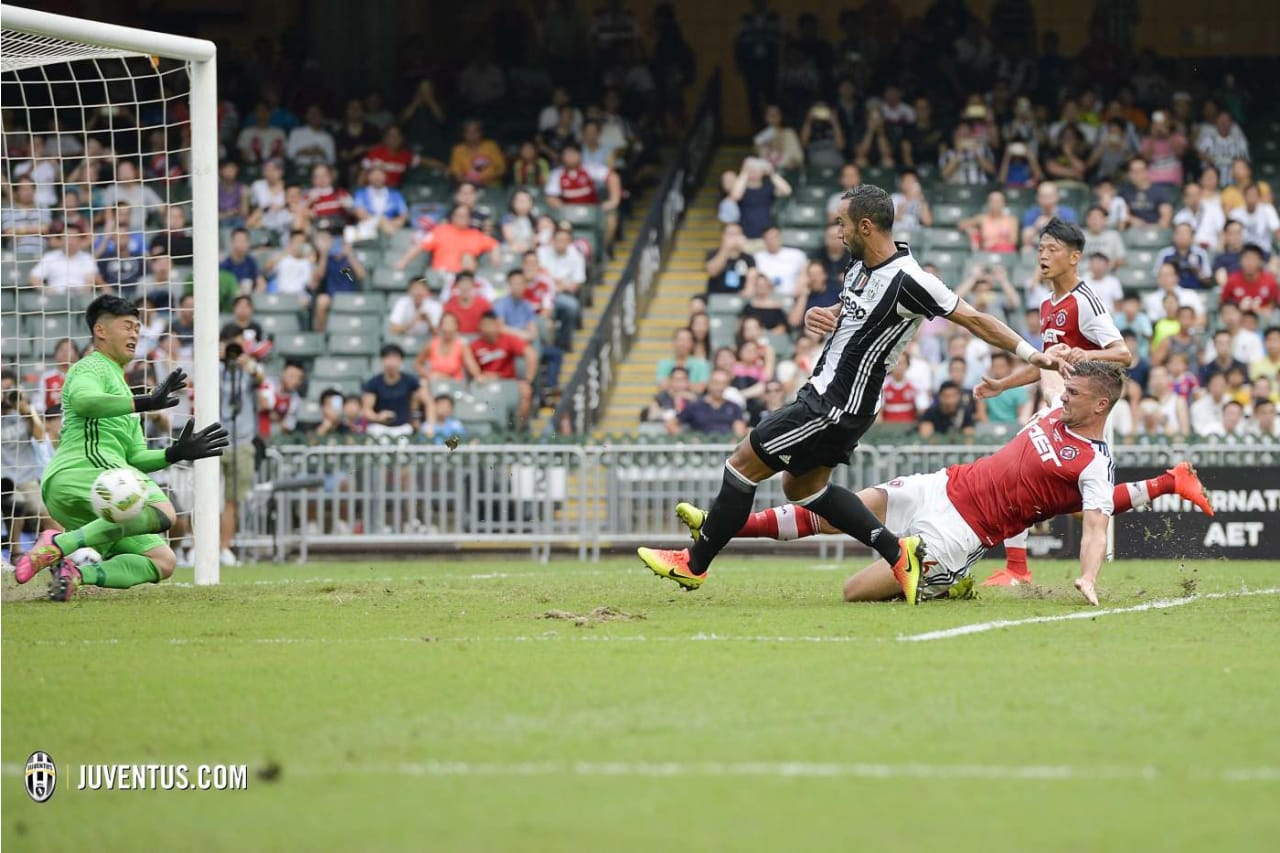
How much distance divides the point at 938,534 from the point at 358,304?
13509 mm

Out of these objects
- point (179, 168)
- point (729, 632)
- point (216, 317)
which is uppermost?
point (179, 168)

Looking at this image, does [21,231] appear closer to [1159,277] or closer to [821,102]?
[821,102]

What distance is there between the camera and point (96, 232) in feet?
66.8

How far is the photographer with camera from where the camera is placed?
17578 millimetres

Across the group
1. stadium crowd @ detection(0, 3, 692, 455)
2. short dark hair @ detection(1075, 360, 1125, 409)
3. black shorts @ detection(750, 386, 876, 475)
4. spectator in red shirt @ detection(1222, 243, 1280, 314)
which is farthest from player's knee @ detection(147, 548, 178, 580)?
spectator in red shirt @ detection(1222, 243, 1280, 314)

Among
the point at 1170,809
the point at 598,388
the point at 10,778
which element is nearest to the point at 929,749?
the point at 1170,809

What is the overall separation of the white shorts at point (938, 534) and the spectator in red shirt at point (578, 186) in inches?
552

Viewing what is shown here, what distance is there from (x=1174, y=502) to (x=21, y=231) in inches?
504

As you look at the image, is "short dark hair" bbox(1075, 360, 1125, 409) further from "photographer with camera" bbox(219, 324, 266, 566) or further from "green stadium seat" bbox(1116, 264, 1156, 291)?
"green stadium seat" bbox(1116, 264, 1156, 291)

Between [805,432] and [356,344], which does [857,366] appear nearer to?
[805,432]

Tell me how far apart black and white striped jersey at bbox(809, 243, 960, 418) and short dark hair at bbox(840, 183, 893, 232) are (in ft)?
A: 0.57

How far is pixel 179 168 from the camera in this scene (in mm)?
25234

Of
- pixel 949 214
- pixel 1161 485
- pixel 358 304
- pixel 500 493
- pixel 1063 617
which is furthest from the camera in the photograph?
pixel 949 214

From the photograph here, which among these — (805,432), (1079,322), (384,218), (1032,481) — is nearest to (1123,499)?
(1032,481)
